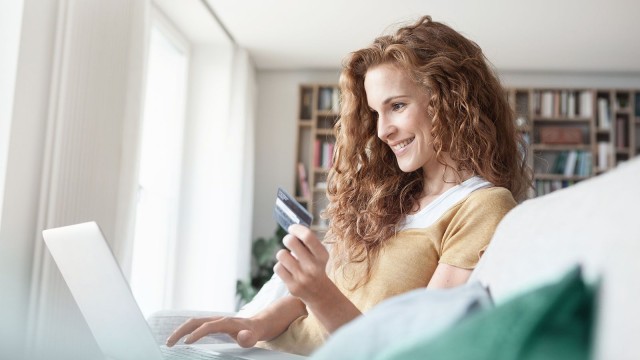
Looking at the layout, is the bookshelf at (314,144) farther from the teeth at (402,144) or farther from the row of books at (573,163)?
the teeth at (402,144)

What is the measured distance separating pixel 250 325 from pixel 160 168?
12.2 ft

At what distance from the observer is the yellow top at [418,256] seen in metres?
1.39

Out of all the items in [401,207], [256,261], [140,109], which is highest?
[140,109]

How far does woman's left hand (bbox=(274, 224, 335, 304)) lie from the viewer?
3.21 ft

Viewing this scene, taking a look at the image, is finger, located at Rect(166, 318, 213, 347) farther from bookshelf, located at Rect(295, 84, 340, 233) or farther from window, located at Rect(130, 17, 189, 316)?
bookshelf, located at Rect(295, 84, 340, 233)

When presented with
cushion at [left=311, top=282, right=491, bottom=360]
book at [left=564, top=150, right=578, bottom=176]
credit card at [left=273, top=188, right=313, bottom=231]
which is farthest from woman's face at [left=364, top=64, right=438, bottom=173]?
book at [left=564, top=150, right=578, bottom=176]

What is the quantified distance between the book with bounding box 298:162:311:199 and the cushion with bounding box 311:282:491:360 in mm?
5660

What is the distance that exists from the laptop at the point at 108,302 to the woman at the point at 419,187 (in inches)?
6.1

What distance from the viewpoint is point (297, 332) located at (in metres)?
1.61

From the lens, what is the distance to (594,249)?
0.55 m

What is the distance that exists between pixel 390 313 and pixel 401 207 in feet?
3.63

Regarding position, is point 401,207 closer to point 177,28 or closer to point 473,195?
point 473,195

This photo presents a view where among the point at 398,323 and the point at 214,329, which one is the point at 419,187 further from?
the point at 398,323

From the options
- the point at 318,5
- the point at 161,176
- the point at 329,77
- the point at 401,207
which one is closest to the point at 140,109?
the point at 161,176
